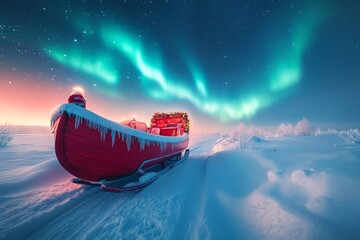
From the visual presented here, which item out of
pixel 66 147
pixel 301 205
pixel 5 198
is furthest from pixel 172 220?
pixel 5 198

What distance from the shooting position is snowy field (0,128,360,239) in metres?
2.46

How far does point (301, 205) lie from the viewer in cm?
272

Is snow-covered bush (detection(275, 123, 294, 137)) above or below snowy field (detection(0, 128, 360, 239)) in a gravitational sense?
above

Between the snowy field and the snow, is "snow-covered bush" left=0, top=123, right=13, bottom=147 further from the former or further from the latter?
the snow

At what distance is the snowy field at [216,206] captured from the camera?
2.46 m

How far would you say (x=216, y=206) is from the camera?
3.38m

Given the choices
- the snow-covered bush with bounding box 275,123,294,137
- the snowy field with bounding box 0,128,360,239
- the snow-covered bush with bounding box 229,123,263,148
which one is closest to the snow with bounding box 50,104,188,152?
the snowy field with bounding box 0,128,360,239

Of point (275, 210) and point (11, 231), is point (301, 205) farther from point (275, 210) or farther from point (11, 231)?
point (11, 231)

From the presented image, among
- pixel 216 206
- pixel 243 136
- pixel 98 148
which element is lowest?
pixel 216 206

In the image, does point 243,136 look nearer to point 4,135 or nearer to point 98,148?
point 98,148

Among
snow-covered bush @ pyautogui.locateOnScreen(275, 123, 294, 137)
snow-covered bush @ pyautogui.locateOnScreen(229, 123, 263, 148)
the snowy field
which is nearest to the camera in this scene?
the snowy field

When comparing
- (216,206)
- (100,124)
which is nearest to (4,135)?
(100,124)

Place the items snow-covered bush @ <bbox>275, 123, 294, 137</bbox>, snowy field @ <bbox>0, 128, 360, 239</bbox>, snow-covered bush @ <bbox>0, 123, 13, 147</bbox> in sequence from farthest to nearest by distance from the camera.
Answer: snow-covered bush @ <bbox>275, 123, 294, 137</bbox> < snow-covered bush @ <bbox>0, 123, 13, 147</bbox> < snowy field @ <bbox>0, 128, 360, 239</bbox>

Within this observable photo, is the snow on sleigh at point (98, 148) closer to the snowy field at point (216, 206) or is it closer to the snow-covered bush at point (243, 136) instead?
the snowy field at point (216, 206)
